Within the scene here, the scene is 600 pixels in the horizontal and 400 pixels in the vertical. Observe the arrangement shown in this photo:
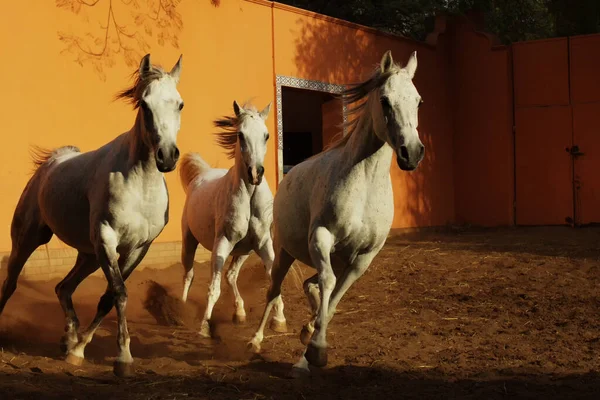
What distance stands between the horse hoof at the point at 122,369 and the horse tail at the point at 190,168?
4.25 m

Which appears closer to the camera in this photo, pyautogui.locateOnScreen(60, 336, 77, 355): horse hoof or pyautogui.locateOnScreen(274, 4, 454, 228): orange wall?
pyautogui.locateOnScreen(60, 336, 77, 355): horse hoof

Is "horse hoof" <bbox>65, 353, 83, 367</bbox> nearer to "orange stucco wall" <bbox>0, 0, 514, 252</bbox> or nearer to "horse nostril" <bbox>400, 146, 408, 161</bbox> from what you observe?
→ "horse nostril" <bbox>400, 146, 408, 161</bbox>

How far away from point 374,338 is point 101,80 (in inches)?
225

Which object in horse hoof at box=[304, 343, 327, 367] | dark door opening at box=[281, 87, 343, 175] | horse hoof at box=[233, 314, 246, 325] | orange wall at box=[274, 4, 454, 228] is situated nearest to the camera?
horse hoof at box=[304, 343, 327, 367]

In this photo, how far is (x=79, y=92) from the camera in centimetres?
1002

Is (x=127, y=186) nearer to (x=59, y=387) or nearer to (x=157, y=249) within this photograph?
(x=59, y=387)

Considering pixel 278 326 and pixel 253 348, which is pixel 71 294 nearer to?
pixel 253 348

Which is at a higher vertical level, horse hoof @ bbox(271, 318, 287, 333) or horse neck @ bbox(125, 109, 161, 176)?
horse neck @ bbox(125, 109, 161, 176)

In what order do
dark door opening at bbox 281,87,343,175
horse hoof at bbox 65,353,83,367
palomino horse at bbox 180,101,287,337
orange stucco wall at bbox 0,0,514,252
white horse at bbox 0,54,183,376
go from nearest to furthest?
white horse at bbox 0,54,183,376
horse hoof at bbox 65,353,83,367
palomino horse at bbox 180,101,287,337
orange stucco wall at bbox 0,0,514,252
dark door opening at bbox 281,87,343,175

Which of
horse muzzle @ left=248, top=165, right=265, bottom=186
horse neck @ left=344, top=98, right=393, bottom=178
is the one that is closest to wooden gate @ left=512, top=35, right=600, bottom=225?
horse muzzle @ left=248, top=165, right=265, bottom=186

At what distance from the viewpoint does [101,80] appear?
33.7ft

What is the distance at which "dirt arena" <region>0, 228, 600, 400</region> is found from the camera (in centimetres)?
480

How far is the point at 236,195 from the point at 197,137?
4.48 m

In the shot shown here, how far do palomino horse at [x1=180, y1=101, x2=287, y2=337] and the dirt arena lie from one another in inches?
25.0
